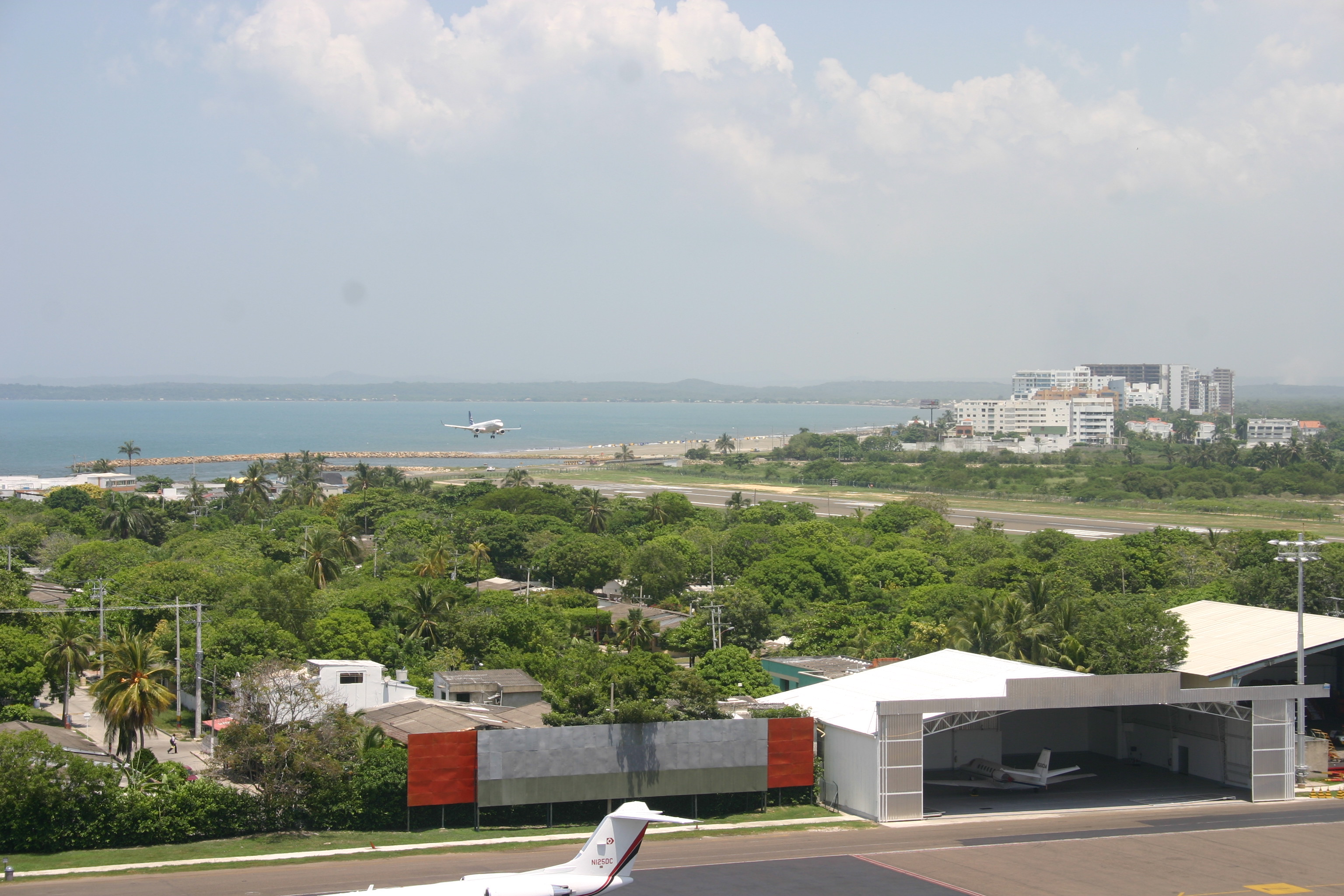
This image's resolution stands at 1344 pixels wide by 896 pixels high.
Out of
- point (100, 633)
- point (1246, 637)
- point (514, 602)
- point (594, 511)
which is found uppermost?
point (1246, 637)

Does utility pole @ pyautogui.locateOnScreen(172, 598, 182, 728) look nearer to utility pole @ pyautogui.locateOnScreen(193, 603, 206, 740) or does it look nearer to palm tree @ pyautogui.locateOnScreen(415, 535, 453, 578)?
utility pole @ pyautogui.locateOnScreen(193, 603, 206, 740)

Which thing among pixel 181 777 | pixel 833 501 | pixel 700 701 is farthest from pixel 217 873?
pixel 833 501

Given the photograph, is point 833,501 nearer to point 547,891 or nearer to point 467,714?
point 467,714

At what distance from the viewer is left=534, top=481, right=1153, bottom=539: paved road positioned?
123062mm

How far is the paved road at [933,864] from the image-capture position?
2962cm

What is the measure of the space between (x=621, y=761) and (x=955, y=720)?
1260 centimetres

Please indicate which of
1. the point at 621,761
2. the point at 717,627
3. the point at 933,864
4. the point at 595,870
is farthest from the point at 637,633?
the point at 595,870

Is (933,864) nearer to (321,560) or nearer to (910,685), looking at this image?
(910,685)

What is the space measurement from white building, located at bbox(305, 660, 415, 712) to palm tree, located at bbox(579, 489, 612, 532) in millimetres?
→ 56614

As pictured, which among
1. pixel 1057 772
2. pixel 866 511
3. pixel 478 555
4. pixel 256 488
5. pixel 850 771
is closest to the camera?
pixel 850 771

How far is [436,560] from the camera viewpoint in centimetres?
8075

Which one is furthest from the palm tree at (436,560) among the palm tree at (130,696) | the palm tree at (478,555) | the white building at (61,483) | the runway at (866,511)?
the white building at (61,483)

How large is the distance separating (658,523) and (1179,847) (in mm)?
74122

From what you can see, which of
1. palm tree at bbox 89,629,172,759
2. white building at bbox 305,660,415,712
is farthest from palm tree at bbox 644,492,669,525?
palm tree at bbox 89,629,172,759
